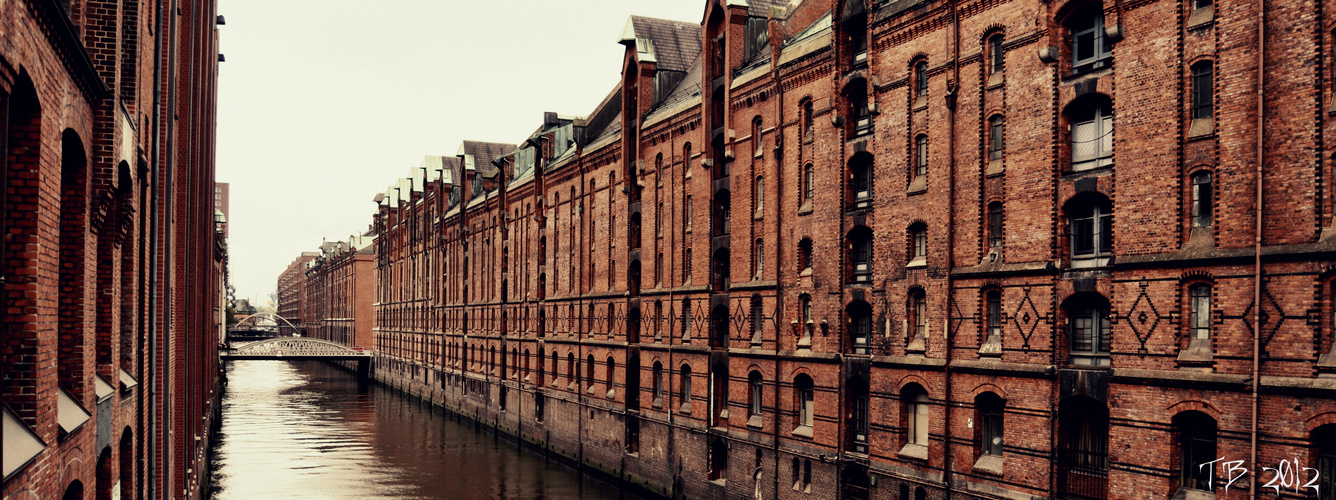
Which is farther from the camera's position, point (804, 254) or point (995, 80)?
point (804, 254)

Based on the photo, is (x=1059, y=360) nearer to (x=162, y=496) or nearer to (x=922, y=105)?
(x=922, y=105)

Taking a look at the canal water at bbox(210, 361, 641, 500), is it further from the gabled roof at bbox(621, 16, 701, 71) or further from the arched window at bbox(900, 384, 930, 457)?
the gabled roof at bbox(621, 16, 701, 71)

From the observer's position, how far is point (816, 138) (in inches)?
1030

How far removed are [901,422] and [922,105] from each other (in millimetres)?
6744

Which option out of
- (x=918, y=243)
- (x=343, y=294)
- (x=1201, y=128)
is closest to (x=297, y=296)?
(x=343, y=294)

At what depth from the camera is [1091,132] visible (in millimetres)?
18750

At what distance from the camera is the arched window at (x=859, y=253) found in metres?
24.8

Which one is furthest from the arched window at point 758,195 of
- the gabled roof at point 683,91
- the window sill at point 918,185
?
the window sill at point 918,185

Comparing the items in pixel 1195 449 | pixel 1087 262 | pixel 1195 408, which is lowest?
pixel 1195 449

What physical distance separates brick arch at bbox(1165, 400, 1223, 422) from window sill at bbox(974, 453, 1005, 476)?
3.99m

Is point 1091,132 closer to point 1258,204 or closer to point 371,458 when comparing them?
point 1258,204

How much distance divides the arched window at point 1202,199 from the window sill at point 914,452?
768cm

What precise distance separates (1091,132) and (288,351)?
75838 mm

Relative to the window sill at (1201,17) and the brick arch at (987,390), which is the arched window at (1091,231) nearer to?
the brick arch at (987,390)
